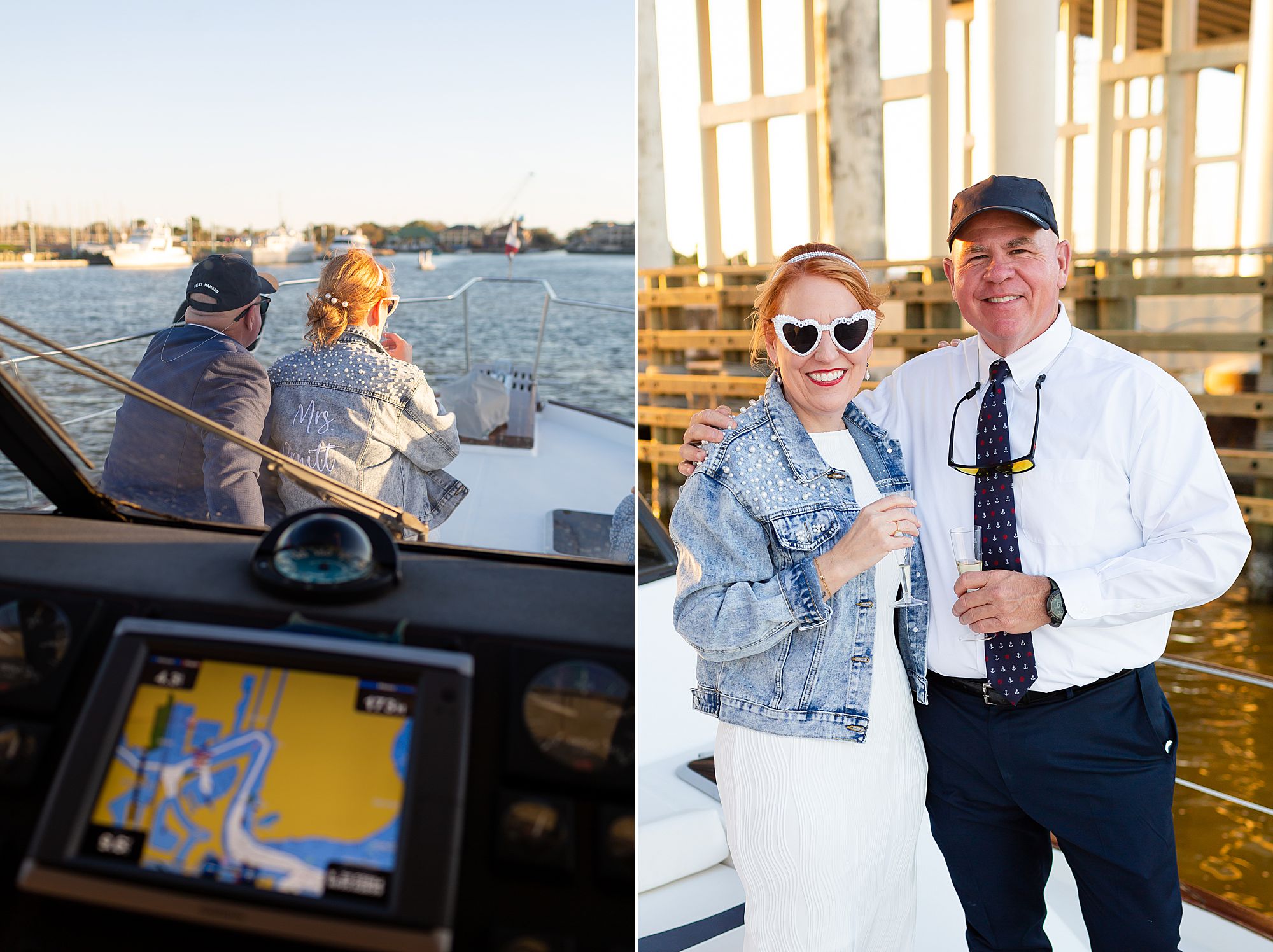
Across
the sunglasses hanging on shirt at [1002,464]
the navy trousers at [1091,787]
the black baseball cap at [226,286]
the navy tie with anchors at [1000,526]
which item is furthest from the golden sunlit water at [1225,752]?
the black baseball cap at [226,286]

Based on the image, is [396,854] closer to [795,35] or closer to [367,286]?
[367,286]

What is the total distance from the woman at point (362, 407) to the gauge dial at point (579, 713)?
13.3 inches

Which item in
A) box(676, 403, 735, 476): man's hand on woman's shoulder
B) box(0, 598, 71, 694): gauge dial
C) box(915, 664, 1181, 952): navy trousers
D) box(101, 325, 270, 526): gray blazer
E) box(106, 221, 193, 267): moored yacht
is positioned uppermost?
box(106, 221, 193, 267): moored yacht

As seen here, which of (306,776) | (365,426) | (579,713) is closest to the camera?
(306,776)

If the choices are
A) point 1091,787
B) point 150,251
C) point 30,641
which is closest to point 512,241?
point 150,251

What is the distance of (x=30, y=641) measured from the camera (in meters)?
0.78

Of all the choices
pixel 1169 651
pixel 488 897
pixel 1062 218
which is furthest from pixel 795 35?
pixel 488 897

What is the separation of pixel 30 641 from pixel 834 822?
89 centimetres

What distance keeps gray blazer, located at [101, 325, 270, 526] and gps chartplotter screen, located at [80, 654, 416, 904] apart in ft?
1.20

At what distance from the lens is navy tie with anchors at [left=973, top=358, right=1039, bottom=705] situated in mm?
1320

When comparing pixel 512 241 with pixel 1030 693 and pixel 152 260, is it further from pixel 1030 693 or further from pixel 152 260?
pixel 1030 693

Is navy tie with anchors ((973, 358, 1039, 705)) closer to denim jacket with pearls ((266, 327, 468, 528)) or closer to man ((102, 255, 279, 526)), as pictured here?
denim jacket with pearls ((266, 327, 468, 528))

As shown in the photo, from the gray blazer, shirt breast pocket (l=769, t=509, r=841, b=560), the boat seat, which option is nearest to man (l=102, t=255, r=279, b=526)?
the gray blazer

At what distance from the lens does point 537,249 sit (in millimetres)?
1425
